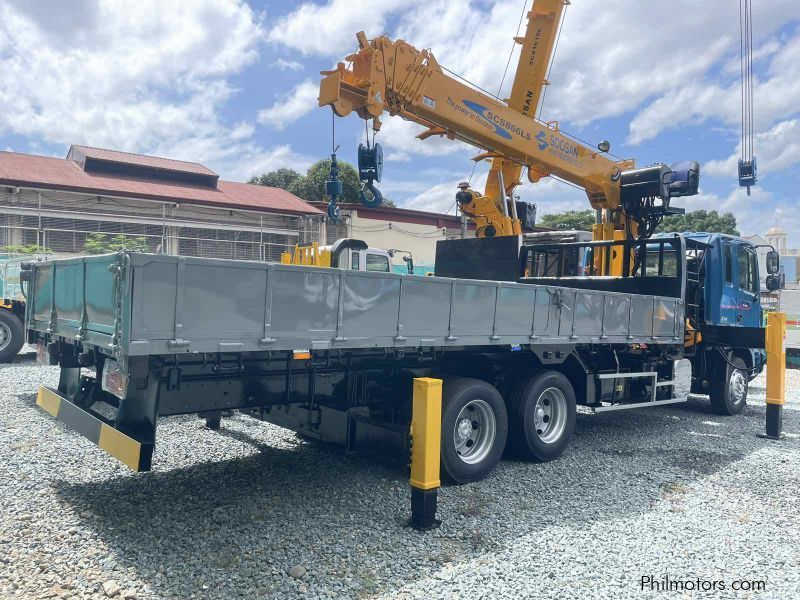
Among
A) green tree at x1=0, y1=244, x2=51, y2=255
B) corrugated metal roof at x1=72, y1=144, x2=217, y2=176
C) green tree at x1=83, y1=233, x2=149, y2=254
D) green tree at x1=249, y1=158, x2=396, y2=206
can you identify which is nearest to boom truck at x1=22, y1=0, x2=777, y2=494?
green tree at x1=83, y1=233, x2=149, y2=254

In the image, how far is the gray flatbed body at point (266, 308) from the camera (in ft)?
11.7

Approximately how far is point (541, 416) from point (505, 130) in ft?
16.2

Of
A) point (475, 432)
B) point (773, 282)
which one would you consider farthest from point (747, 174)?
point (475, 432)

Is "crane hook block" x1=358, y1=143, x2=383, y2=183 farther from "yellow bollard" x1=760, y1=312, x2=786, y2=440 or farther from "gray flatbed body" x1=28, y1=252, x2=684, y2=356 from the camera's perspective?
"yellow bollard" x1=760, y1=312, x2=786, y2=440

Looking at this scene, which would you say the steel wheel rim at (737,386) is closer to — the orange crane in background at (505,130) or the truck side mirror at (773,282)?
the truck side mirror at (773,282)

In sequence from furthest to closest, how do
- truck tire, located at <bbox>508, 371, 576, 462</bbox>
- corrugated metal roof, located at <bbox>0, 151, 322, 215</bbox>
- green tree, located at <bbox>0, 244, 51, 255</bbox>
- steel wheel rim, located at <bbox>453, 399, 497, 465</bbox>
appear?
corrugated metal roof, located at <bbox>0, 151, 322, 215</bbox>
green tree, located at <bbox>0, 244, 51, 255</bbox>
truck tire, located at <bbox>508, 371, 576, 462</bbox>
steel wheel rim, located at <bbox>453, 399, 497, 465</bbox>

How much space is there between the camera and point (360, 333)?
4441 millimetres

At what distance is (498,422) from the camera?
575 cm

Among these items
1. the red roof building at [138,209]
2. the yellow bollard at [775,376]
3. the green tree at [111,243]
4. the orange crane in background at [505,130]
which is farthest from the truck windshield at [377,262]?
the green tree at [111,243]

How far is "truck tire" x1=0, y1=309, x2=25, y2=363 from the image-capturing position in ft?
38.8

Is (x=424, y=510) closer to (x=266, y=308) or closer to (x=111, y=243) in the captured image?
(x=266, y=308)

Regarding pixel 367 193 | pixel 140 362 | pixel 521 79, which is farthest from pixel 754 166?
pixel 140 362

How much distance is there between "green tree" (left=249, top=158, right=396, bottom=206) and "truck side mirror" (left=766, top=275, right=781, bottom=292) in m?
26.7

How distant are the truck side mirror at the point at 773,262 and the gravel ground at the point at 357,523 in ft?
12.5
